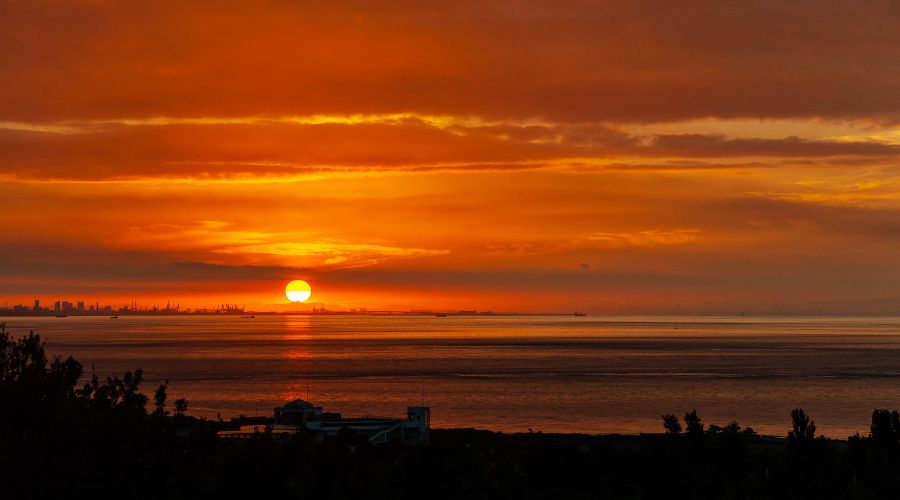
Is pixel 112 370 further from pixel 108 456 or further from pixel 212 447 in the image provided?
pixel 108 456

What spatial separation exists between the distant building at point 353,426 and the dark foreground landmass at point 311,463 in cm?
1103

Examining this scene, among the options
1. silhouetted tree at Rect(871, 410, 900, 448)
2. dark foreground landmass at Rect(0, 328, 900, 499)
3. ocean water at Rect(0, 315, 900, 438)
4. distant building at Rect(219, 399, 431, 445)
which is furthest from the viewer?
ocean water at Rect(0, 315, 900, 438)

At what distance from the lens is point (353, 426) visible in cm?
7050

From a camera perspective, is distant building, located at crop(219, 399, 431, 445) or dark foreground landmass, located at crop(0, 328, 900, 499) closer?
dark foreground landmass, located at crop(0, 328, 900, 499)

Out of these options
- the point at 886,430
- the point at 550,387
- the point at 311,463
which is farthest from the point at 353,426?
the point at 550,387

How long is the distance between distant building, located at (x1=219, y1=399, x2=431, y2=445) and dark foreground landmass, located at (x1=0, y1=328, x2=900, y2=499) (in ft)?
36.2

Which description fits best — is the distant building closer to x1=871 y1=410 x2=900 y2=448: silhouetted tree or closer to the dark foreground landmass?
the dark foreground landmass

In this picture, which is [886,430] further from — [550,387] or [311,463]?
[550,387]

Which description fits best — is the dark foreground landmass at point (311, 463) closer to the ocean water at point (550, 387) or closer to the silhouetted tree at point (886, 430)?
the silhouetted tree at point (886, 430)

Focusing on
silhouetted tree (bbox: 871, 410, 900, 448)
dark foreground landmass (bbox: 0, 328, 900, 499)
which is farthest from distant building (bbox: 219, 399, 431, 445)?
silhouetted tree (bbox: 871, 410, 900, 448)

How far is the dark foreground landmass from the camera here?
26.0 meters

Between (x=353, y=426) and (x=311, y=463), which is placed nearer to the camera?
(x=311, y=463)

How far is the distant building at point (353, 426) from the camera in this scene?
64.5m

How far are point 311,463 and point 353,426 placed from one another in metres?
43.5
